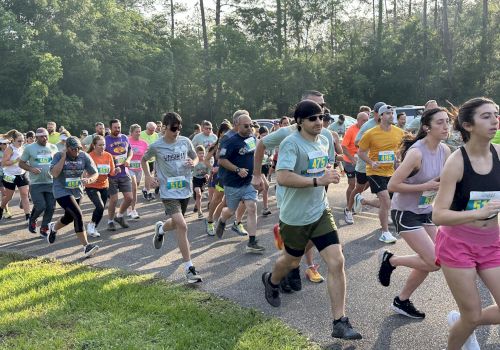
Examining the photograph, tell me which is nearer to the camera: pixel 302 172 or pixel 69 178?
pixel 302 172

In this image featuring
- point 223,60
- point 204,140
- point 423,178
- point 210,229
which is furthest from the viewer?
point 223,60

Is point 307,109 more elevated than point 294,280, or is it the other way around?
point 307,109

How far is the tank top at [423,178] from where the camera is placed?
474 cm

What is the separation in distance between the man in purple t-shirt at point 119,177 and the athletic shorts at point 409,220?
6.18m

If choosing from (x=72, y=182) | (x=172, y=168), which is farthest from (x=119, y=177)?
(x=172, y=168)

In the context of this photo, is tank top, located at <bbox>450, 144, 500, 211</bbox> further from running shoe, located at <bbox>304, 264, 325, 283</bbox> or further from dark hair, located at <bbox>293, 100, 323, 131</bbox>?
running shoe, located at <bbox>304, 264, 325, 283</bbox>

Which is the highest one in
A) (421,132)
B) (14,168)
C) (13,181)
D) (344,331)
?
(421,132)

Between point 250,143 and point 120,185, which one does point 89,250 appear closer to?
point 120,185

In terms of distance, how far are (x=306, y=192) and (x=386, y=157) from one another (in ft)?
12.0

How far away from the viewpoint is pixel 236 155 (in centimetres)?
775

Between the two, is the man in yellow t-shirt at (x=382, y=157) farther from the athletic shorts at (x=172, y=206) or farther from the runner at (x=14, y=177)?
the runner at (x=14, y=177)

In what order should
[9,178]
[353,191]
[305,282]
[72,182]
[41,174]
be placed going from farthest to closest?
1. [9,178]
2. [353,191]
3. [41,174]
4. [72,182]
5. [305,282]

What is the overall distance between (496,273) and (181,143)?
4.34 meters

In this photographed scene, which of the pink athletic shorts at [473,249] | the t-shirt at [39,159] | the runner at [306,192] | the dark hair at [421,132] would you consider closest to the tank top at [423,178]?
the dark hair at [421,132]
